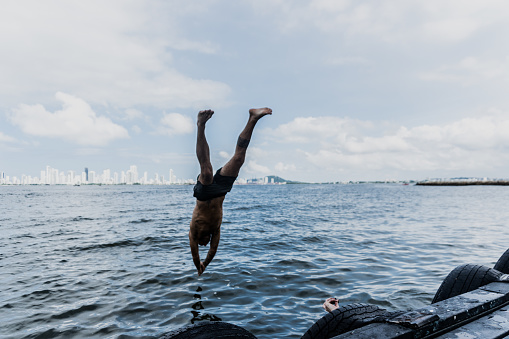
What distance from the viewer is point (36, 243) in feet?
58.0

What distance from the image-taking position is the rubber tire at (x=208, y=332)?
2.86m

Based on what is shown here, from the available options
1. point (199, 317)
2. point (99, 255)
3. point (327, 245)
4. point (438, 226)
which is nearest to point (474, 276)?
point (199, 317)

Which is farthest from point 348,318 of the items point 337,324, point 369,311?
point 369,311

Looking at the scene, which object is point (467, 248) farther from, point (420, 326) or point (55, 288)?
point (55, 288)

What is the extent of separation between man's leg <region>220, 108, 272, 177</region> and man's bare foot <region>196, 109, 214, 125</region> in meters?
0.58

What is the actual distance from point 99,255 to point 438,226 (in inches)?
888

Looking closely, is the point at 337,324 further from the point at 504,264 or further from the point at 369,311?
the point at 504,264

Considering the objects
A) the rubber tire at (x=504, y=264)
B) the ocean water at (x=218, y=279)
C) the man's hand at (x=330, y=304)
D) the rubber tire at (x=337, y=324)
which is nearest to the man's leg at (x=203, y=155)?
the rubber tire at (x=337, y=324)

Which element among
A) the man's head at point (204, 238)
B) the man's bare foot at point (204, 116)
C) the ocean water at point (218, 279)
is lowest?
the ocean water at point (218, 279)

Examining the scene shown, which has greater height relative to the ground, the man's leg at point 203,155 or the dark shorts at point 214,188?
the man's leg at point 203,155

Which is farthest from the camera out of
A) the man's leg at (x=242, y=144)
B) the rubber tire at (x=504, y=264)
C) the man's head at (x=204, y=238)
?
the rubber tire at (x=504, y=264)

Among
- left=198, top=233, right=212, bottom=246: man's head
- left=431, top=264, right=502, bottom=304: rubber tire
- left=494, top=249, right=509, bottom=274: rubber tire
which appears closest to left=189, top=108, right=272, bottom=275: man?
left=198, top=233, right=212, bottom=246: man's head

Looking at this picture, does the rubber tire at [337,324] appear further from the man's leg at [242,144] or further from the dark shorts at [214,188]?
the man's leg at [242,144]

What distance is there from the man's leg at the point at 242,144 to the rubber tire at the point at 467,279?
4000mm
